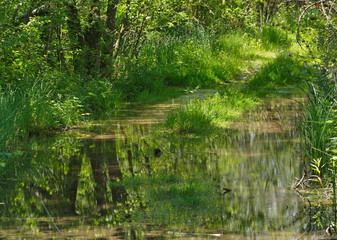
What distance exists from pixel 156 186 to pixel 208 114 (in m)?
3.59

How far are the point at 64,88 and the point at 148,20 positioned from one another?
3.02 meters

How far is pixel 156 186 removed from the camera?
6.28 metres

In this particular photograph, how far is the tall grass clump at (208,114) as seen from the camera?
924cm

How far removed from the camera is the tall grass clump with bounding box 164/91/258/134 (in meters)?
9.24

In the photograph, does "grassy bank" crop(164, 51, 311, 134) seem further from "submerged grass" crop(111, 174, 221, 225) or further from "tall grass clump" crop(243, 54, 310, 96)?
"submerged grass" crop(111, 174, 221, 225)

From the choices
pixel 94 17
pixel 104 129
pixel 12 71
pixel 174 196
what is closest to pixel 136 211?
pixel 174 196

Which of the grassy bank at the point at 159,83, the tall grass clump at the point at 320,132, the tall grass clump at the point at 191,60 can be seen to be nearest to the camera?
the tall grass clump at the point at 320,132

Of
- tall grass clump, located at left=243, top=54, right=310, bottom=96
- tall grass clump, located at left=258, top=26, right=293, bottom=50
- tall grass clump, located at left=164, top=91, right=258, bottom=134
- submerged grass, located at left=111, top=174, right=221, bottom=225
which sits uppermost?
tall grass clump, located at left=258, top=26, right=293, bottom=50

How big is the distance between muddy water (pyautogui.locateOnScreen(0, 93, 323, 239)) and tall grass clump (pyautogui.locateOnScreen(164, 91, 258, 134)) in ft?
0.90

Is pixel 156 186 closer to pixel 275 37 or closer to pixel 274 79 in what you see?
pixel 274 79

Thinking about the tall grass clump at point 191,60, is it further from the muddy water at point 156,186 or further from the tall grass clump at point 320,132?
the tall grass clump at point 320,132

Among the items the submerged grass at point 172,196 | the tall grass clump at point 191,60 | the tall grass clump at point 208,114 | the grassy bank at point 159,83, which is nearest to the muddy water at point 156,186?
the submerged grass at point 172,196

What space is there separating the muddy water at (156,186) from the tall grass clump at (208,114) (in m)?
0.27

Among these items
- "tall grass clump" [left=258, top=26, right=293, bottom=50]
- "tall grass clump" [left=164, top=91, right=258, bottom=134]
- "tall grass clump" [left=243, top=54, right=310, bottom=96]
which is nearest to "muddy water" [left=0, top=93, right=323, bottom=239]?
"tall grass clump" [left=164, top=91, right=258, bottom=134]
